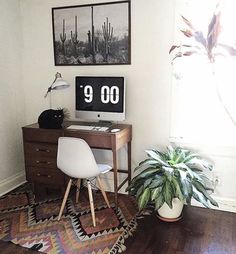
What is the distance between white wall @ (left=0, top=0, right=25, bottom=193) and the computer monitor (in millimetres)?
866

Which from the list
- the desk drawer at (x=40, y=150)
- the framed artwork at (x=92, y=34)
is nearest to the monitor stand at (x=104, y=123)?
the desk drawer at (x=40, y=150)

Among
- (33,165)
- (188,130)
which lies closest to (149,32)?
(188,130)

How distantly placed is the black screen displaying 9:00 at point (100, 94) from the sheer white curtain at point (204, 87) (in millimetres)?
570

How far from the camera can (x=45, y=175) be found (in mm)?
2869

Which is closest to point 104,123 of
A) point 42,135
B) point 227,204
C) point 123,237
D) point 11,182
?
point 42,135

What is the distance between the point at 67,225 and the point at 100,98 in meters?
1.31

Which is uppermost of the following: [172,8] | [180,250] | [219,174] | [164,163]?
[172,8]

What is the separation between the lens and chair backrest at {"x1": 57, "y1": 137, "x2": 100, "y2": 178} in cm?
228

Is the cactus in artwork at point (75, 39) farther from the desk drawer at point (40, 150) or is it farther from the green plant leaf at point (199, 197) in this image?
the green plant leaf at point (199, 197)

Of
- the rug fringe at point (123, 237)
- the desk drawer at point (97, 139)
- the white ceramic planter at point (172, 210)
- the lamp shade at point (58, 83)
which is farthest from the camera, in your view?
the lamp shade at point (58, 83)

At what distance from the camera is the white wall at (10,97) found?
120 inches

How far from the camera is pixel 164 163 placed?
2.39m

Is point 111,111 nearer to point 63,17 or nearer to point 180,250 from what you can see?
point 63,17

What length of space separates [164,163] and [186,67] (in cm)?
98
